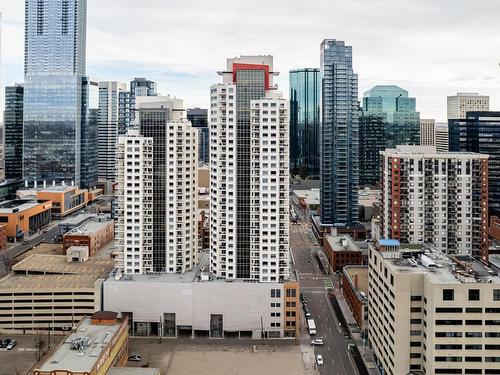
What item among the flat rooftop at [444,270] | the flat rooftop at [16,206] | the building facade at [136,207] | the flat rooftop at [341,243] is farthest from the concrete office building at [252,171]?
the flat rooftop at [16,206]

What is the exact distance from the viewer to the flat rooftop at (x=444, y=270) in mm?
68000

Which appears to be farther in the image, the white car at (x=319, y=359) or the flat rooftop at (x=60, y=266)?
the flat rooftop at (x=60, y=266)

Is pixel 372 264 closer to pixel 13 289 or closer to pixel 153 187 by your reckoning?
pixel 153 187

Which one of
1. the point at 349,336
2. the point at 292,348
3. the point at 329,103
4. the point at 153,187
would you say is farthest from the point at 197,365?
the point at 329,103

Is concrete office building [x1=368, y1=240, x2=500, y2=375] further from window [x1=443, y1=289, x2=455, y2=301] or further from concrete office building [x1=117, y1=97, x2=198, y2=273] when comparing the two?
concrete office building [x1=117, y1=97, x2=198, y2=273]

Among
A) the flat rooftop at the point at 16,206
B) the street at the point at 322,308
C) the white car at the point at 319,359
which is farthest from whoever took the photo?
the flat rooftop at the point at 16,206

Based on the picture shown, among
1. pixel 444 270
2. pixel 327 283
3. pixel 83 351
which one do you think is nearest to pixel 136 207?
pixel 83 351

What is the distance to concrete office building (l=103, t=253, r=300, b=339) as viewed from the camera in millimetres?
95125

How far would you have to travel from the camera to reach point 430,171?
120 metres

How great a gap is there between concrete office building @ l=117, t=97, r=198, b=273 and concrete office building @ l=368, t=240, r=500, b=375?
40.8m

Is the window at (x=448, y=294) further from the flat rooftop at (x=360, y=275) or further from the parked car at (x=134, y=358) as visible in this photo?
the parked car at (x=134, y=358)

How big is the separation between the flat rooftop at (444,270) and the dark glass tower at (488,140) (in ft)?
348

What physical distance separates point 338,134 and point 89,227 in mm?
74132

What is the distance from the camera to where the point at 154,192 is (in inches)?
4099
